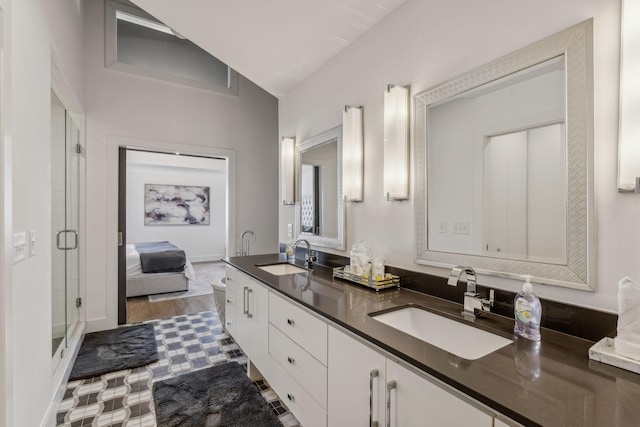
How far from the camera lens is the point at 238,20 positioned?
7.66 feet

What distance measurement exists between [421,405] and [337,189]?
1.71 m

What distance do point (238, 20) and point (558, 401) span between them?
2780 millimetres

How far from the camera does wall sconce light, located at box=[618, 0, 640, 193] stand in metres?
0.95

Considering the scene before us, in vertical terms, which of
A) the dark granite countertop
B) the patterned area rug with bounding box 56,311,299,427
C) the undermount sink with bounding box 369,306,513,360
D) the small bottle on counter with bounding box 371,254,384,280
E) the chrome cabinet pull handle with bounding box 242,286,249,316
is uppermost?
the small bottle on counter with bounding box 371,254,384,280

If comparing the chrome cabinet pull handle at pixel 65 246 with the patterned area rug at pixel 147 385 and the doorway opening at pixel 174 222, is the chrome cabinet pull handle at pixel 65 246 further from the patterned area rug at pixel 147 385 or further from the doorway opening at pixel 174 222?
the doorway opening at pixel 174 222

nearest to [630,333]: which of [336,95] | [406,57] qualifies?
[406,57]

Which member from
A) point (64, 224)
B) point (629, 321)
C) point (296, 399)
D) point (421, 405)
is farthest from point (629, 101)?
point (64, 224)

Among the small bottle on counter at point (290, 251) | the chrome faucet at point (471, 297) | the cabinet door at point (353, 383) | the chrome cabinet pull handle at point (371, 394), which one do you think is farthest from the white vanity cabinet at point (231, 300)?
the chrome faucet at point (471, 297)

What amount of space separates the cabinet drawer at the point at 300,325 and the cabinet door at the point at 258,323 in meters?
0.11

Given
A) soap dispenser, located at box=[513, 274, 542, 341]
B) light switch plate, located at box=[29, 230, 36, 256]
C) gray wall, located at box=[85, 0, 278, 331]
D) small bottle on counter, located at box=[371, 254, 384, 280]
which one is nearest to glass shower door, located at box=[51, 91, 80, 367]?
gray wall, located at box=[85, 0, 278, 331]

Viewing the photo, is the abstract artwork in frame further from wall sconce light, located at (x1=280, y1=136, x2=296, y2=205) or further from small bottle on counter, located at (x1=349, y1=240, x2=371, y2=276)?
small bottle on counter, located at (x1=349, y1=240, x2=371, y2=276)

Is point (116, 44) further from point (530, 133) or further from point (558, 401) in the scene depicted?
point (558, 401)

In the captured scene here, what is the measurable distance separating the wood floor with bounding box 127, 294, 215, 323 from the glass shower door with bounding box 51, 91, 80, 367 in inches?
29.1

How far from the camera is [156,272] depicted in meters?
4.59
